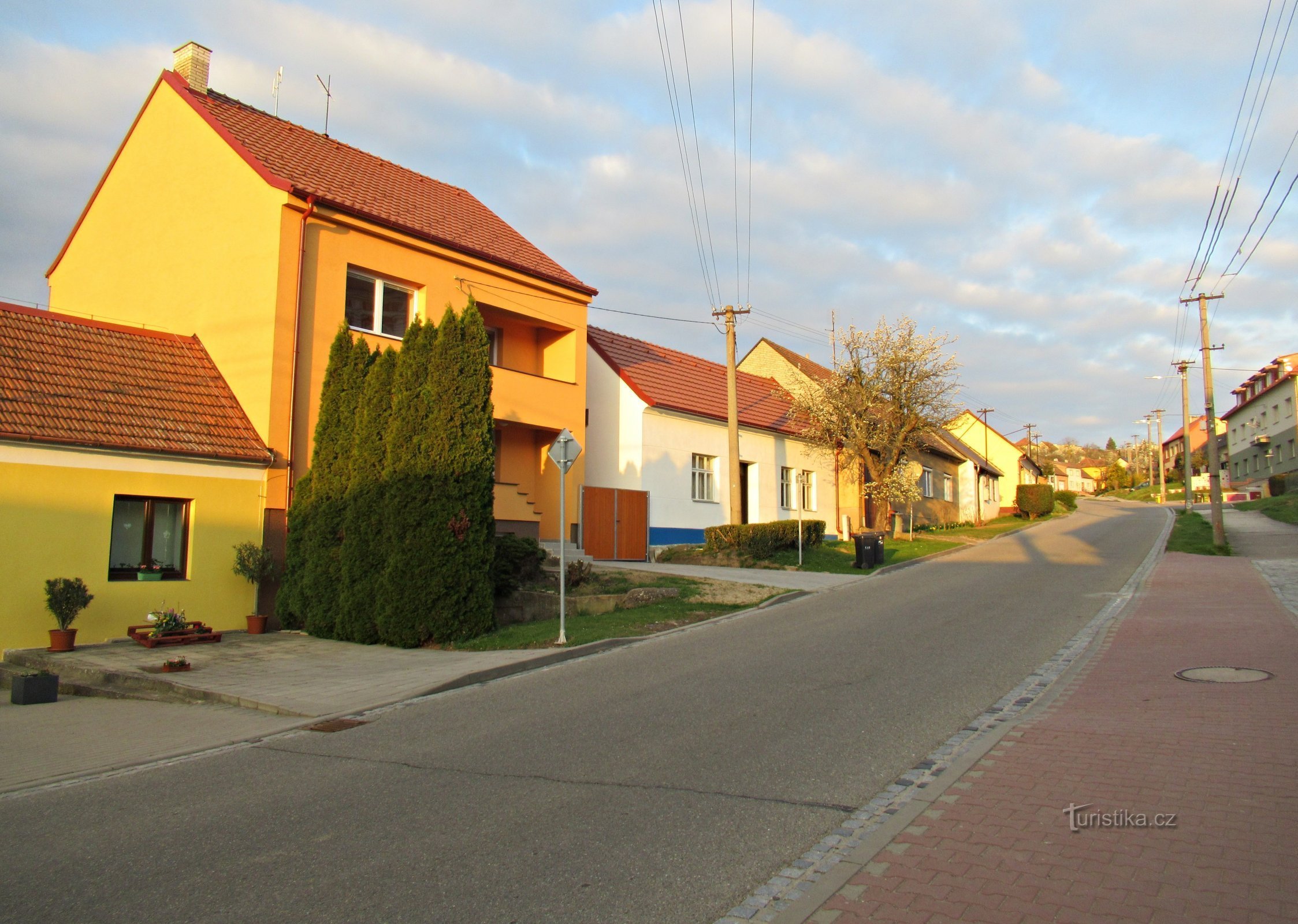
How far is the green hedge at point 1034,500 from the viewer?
56.8 meters

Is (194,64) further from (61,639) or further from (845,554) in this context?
(845,554)

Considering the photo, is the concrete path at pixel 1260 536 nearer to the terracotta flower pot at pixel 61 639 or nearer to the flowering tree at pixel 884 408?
the flowering tree at pixel 884 408

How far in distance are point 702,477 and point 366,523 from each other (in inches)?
586

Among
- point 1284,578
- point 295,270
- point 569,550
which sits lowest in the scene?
point 1284,578

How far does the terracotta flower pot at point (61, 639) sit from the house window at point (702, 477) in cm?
1698

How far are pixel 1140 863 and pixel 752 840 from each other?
1904 millimetres

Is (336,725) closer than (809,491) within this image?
Yes

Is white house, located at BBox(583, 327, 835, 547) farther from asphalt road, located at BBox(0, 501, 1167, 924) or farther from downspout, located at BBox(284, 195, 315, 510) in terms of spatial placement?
asphalt road, located at BBox(0, 501, 1167, 924)

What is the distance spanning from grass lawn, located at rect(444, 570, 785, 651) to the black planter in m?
4.79

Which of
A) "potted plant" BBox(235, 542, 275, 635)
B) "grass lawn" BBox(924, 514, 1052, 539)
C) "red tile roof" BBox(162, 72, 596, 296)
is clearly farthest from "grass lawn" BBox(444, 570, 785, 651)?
"grass lawn" BBox(924, 514, 1052, 539)

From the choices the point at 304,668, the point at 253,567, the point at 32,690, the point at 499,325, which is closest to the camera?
the point at 32,690

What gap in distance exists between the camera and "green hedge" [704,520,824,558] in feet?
76.3

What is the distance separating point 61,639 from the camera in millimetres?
12047

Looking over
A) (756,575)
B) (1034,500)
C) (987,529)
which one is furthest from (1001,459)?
(756,575)
